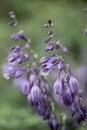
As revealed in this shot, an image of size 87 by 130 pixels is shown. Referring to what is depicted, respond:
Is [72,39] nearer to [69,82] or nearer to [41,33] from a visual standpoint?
[41,33]

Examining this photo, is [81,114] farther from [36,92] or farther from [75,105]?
[36,92]

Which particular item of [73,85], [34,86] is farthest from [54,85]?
[34,86]

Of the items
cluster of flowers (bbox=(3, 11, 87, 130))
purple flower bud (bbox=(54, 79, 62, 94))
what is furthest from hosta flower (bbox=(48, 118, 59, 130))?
purple flower bud (bbox=(54, 79, 62, 94))

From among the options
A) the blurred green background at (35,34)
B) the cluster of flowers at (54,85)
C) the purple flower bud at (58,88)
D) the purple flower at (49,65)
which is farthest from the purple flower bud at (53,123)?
the purple flower at (49,65)

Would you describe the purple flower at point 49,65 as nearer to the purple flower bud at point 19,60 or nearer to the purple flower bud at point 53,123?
the purple flower bud at point 19,60

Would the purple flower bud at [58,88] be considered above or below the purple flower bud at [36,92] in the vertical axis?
above

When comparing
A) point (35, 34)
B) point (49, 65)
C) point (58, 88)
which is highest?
point (49, 65)

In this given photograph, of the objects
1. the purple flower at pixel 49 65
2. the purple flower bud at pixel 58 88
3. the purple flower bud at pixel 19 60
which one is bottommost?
the purple flower bud at pixel 58 88

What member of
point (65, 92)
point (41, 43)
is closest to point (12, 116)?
point (65, 92)

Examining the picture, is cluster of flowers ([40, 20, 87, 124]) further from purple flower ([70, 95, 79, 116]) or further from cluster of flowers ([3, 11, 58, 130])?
cluster of flowers ([3, 11, 58, 130])
